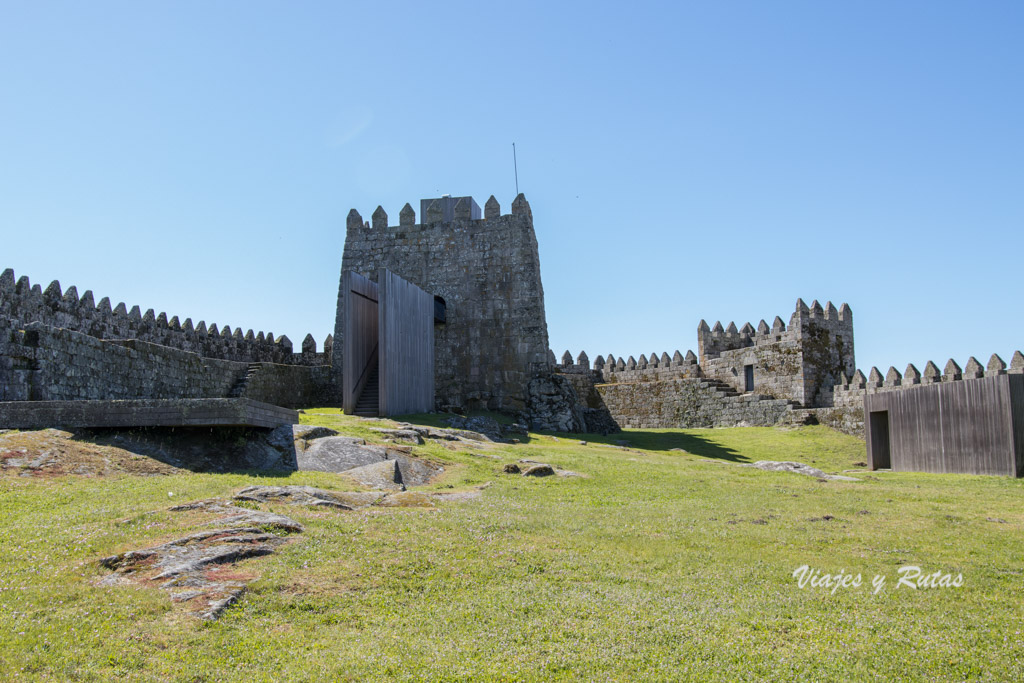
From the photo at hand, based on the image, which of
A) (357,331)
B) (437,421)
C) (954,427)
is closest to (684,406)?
(437,421)

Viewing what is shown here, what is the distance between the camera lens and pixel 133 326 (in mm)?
24625

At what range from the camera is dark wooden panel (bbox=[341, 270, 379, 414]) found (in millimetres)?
24000

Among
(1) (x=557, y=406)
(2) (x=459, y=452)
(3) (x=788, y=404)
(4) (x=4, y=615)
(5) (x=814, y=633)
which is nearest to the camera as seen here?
(4) (x=4, y=615)

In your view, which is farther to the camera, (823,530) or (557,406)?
(557,406)

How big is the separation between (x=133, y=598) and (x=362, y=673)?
6.99ft

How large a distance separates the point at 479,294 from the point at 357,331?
225 inches

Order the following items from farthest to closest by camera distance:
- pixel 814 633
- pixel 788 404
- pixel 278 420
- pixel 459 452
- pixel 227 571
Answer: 1. pixel 788 404
2. pixel 459 452
3. pixel 278 420
4. pixel 227 571
5. pixel 814 633

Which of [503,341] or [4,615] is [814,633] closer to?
[4,615]

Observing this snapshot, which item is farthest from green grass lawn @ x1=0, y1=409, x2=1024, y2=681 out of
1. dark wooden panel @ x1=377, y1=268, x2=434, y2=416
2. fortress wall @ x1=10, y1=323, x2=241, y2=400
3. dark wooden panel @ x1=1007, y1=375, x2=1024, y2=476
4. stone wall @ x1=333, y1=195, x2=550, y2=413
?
stone wall @ x1=333, y1=195, x2=550, y2=413

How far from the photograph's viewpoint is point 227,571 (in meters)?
6.54

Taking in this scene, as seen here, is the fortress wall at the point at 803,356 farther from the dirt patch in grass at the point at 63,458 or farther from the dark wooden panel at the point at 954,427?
the dirt patch in grass at the point at 63,458

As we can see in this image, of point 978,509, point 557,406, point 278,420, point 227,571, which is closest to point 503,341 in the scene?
point 557,406

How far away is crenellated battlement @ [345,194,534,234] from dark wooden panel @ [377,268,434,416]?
3622mm

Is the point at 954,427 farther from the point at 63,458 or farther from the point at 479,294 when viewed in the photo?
the point at 63,458
